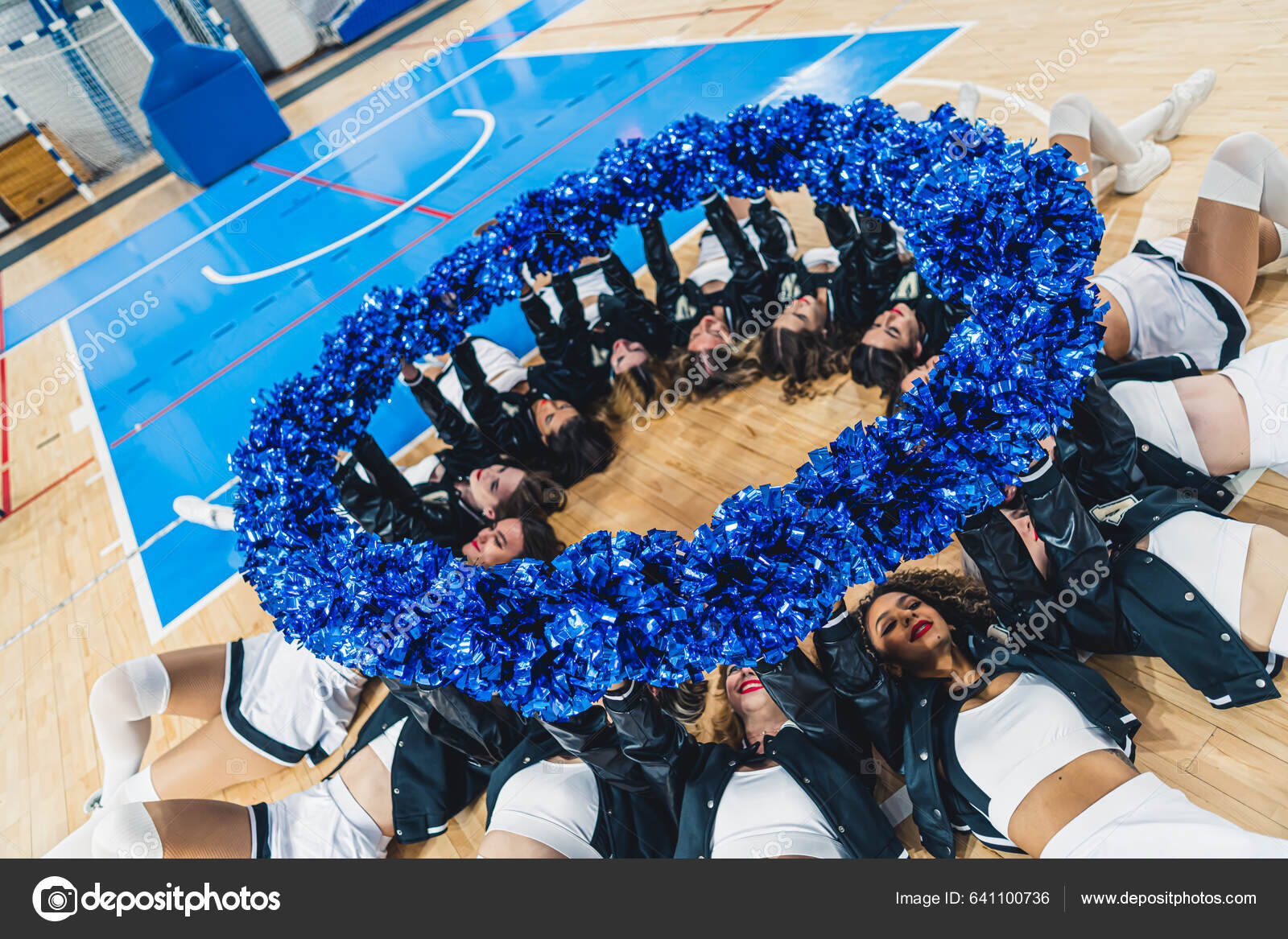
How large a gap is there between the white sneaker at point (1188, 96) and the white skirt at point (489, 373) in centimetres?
335

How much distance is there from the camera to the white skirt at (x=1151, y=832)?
4.67 ft

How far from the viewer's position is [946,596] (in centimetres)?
219

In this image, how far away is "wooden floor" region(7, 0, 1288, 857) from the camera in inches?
78.3

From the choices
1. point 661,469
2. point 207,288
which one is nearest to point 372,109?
point 207,288

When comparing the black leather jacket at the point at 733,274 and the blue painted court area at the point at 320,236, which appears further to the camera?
the blue painted court area at the point at 320,236

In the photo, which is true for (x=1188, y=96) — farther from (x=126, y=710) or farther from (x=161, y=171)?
(x=161, y=171)

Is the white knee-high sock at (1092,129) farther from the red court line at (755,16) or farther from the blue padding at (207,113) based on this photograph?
the blue padding at (207,113)

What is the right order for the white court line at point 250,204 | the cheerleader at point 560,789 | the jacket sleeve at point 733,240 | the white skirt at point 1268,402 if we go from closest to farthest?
the cheerleader at point 560,789, the white skirt at point 1268,402, the jacket sleeve at point 733,240, the white court line at point 250,204

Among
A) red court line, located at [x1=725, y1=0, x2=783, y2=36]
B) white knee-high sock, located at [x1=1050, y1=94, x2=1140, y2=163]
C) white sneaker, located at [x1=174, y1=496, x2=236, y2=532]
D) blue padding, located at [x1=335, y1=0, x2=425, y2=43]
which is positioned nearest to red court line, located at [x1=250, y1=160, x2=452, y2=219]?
white sneaker, located at [x1=174, y1=496, x2=236, y2=532]

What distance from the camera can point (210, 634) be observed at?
318 cm

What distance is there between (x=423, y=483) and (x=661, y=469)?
3.39ft

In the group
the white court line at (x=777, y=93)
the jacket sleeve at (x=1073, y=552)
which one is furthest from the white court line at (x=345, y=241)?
the jacket sleeve at (x=1073, y=552)

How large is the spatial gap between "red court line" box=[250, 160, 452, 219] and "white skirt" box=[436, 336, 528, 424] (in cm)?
244

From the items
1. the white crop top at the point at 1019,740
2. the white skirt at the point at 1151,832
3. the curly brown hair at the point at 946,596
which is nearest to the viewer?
the white skirt at the point at 1151,832
